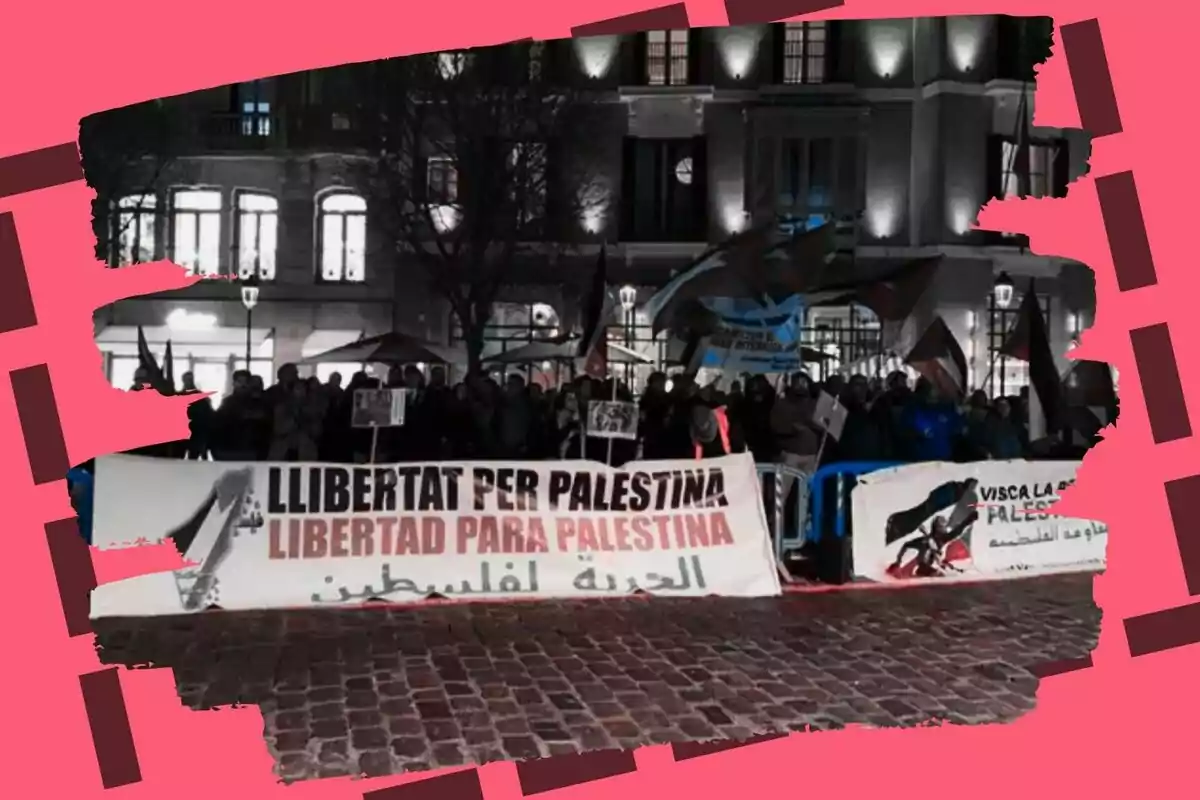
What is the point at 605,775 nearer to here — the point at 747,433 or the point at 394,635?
the point at 394,635

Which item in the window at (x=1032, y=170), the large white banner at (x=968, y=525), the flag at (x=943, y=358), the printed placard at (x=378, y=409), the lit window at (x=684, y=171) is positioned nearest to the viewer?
the window at (x=1032, y=170)

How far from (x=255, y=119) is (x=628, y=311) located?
4203 mm

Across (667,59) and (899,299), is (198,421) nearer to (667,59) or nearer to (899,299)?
(667,59)

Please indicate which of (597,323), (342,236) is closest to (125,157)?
(342,236)

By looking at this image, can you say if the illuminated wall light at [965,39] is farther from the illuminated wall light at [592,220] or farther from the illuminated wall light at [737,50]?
the illuminated wall light at [592,220]

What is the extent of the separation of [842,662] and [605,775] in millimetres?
2294

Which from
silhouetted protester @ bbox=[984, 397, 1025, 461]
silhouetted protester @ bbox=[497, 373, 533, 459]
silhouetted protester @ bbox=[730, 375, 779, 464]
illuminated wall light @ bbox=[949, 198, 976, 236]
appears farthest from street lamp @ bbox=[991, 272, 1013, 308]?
silhouetted protester @ bbox=[497, 373, 533, 459]

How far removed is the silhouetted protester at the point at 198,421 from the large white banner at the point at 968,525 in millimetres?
5601

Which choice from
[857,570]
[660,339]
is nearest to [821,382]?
[660,339]

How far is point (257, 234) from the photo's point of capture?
940cm

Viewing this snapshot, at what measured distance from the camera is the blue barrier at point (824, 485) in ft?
32.7

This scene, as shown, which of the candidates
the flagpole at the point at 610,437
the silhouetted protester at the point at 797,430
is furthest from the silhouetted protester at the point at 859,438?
the flagpole at the point at 610,437

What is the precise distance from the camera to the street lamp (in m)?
10.0

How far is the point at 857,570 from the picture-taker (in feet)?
32.1
